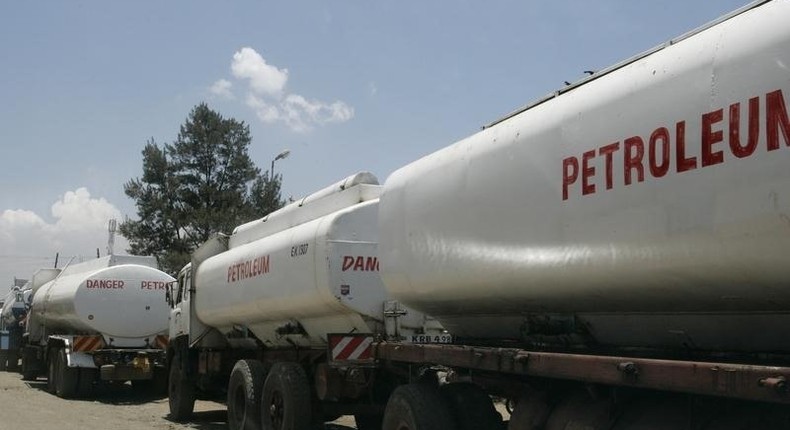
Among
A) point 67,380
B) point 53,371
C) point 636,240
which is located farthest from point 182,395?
point 636,240

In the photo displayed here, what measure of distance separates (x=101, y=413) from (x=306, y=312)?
25.5 ft

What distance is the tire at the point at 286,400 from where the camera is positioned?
9.88 meters

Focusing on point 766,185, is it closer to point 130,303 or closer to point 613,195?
point 613,195

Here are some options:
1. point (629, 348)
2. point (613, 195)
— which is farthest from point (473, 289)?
point (613, 195)

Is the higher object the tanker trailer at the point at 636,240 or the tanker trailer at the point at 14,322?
the tanker trailer at the point at 636,240

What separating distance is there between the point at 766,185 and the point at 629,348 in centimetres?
179

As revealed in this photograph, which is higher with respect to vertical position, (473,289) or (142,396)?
(473,289)

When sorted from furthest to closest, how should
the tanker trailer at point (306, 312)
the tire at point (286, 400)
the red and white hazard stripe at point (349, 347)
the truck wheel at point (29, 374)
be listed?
the truck wheel at point (29, 374)
the tire at point (286, 400)
the tanker trailer at point (306, 312)
the red and white hazard stripe at point (349, 347)

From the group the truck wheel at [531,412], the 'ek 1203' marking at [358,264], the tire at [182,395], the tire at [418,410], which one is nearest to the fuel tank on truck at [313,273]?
the 'ek 1203' marking at [358,264]

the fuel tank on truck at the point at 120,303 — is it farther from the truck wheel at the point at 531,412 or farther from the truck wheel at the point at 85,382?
the truck wheel at the point at 531,412

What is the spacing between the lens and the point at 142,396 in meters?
19.5

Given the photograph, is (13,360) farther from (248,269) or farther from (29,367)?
(248,269)

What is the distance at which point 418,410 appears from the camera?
640cm

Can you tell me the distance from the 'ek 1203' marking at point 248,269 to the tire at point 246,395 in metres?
1.21
